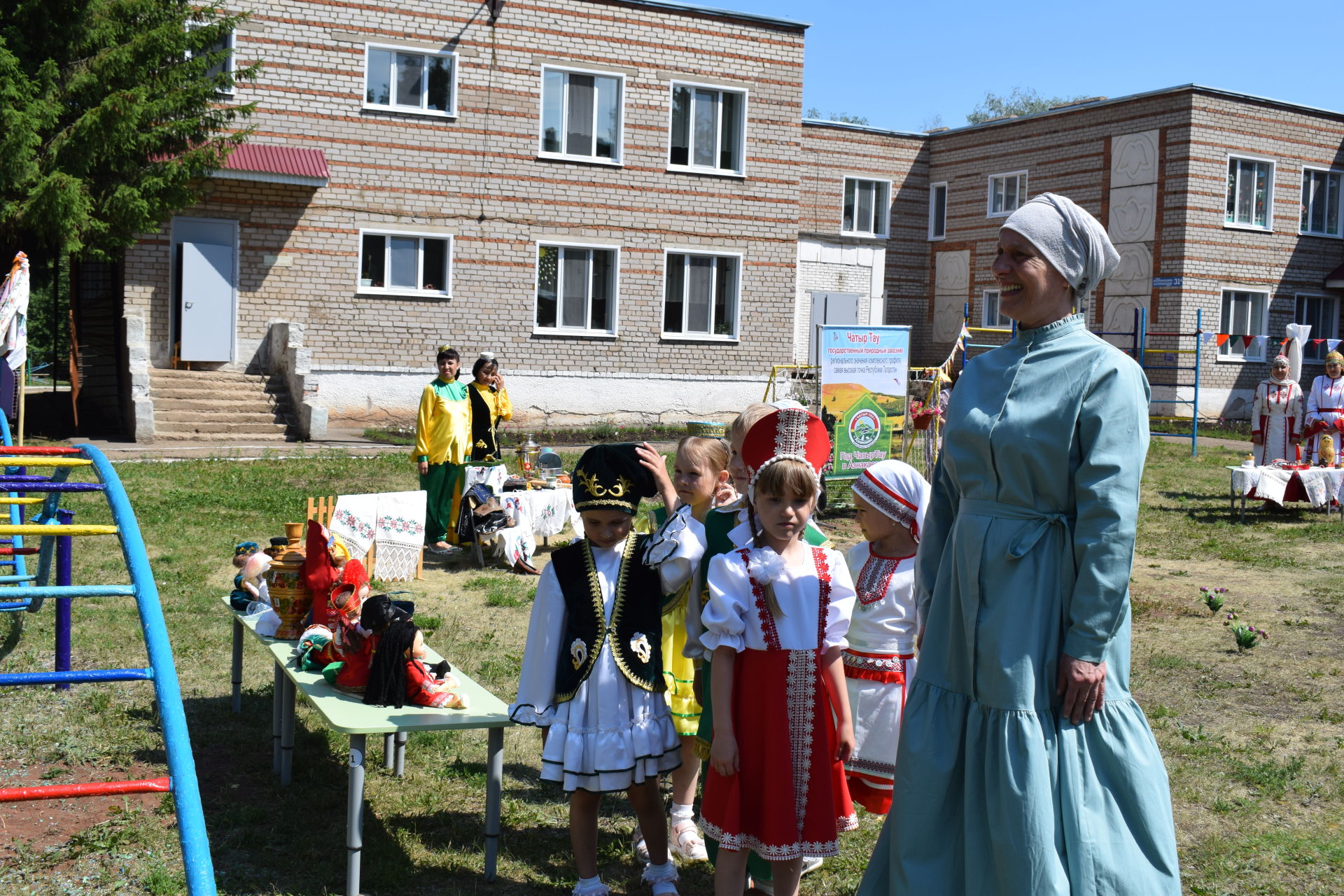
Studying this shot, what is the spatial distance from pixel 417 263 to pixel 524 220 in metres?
2.22

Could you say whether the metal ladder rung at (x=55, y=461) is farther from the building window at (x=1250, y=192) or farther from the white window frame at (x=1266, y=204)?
the building window at (x=1250, y=192)

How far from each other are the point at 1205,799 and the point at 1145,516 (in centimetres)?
984

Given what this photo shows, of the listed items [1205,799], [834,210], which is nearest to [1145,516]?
[1205,799]

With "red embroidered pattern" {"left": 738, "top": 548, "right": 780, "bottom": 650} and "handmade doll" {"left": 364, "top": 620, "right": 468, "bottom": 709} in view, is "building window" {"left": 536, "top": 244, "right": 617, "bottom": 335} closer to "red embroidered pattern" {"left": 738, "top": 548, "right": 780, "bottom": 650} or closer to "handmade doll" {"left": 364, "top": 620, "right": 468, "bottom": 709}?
"handmade doll" {"left": 364, "top": 620, "right": 468, "bottom": 709}

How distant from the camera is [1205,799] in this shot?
532 centimetres

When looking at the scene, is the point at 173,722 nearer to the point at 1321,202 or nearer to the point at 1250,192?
the point at 1250,192

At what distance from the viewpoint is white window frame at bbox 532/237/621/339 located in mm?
22188

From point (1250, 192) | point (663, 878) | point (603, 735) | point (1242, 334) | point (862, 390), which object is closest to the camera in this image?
point (603, 735)

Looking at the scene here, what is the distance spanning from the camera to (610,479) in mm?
4141

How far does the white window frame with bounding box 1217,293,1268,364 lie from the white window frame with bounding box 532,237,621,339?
15.8 meters

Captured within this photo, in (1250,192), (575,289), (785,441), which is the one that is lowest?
(785,441)

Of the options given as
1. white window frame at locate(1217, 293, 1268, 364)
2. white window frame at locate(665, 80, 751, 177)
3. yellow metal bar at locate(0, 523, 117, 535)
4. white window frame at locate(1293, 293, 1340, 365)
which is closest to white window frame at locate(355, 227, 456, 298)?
white window frame at locate(665, 80, 751, 177)

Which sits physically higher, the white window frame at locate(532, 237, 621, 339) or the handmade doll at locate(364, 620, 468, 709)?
the white window frame at locate(532, 237, 621, 339)

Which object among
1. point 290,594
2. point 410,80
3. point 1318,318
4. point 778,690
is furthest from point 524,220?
point 1318,318
